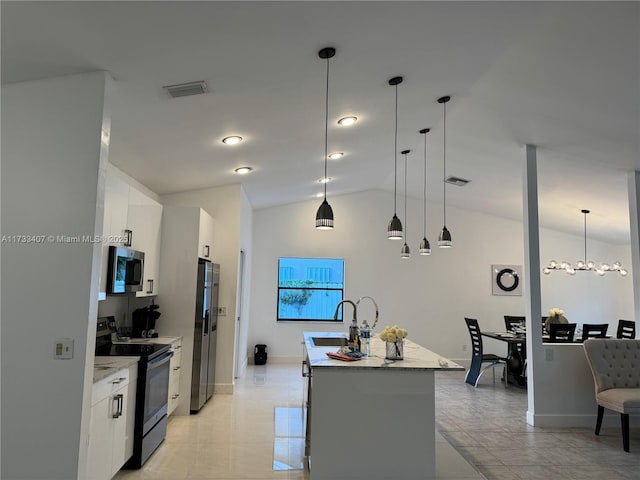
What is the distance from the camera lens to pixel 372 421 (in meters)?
3.07

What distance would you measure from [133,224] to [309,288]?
4.71 metres

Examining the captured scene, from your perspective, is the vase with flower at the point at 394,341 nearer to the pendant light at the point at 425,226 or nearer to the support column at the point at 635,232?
the pendant light at the point at 425,226

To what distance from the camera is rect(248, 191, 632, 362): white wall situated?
8.19 meters

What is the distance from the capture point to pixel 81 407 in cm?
235

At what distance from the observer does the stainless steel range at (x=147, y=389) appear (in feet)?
10.8

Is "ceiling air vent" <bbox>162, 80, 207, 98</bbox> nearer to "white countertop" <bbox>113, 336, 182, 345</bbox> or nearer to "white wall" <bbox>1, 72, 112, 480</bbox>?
"white wall" <bbox>1, 72, 112, 480</bbox>

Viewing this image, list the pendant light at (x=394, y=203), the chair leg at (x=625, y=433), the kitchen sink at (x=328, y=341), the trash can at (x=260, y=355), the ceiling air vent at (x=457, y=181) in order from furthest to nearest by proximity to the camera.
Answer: the trash can at (x=260, y=355) → the ceiling air vent at (x=457, y=181) → the kitchen sink at (x=328, y=341) → the chair leg at (x=625, y=433) → the pendant light at (x=394, y=203)

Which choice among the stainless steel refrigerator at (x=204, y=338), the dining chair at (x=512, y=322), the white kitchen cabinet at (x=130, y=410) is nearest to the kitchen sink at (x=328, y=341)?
the stainless steel refrigerator at (x=204, y=338)

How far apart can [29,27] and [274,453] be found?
11.2 ft

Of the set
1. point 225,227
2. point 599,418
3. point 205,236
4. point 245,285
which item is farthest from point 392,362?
point 245,285

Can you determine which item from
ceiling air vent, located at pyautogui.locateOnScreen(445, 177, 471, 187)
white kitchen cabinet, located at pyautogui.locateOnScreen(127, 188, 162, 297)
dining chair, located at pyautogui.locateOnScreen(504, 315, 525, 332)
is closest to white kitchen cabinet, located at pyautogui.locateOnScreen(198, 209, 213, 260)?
white kitchen cabinet, located at pyautogui.locateOnScreen(127, 188, 162, 297)

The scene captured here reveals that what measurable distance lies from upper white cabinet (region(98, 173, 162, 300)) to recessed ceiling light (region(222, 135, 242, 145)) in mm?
947

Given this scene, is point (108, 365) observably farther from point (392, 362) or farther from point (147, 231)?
point (392, 362)

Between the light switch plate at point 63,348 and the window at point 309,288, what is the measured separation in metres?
5.84
